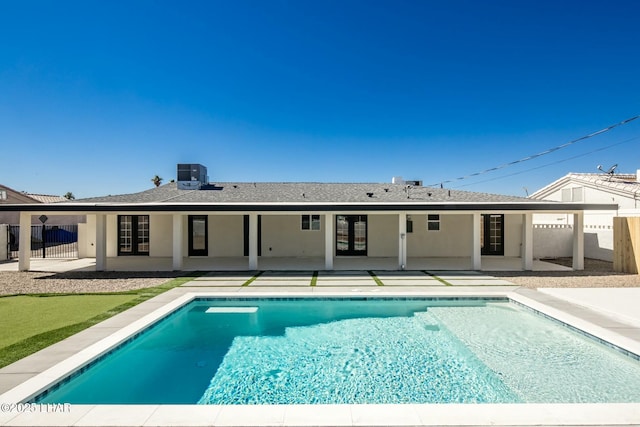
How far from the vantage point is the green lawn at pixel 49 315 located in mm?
5734

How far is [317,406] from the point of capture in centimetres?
395

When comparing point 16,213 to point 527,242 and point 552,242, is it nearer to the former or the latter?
point 527,242

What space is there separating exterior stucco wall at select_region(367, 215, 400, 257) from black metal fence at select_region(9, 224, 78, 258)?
55.5 feet

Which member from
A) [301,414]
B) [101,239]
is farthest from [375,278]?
[101,239]

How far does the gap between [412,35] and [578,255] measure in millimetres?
12899

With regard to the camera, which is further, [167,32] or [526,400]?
[167,32]

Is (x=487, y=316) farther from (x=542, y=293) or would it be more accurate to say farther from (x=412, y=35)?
(x=412, y=35)

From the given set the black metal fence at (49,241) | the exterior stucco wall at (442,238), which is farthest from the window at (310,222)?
the black metal fence at (49,241)

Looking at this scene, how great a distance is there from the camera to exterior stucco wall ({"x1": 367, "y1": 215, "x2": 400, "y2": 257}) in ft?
57.2

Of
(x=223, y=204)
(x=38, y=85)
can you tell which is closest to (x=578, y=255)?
(x=223, y=204)

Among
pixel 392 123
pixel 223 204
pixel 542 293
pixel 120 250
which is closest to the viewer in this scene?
pixel 542 293

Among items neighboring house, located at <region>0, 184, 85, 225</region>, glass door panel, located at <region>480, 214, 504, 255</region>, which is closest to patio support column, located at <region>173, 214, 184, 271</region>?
glass door panel, located at <region>480, 214, 504, 255</region>

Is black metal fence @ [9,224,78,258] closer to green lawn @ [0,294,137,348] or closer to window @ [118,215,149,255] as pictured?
window @ [118,215,149,255]

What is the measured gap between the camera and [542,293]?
9.78 metres
